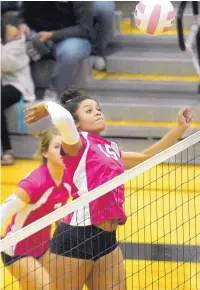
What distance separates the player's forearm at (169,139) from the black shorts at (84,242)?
23.6 inches

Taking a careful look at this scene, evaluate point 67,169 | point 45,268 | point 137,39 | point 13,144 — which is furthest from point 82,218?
point 137,39

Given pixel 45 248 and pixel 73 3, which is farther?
pixel 73 3

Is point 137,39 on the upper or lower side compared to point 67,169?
lower

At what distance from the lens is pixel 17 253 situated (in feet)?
16.8

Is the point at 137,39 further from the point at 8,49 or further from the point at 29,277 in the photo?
the point at 29,277

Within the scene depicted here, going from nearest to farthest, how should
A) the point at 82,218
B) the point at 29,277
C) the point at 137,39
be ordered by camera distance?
the point at 82,218 → the point at 29,277 → the point at 137,39

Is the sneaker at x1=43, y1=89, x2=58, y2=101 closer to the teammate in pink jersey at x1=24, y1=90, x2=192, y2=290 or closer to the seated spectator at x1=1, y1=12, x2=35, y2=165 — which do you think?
Result: the seated spectator at x1=1, y1=12, x2=35, y2=165

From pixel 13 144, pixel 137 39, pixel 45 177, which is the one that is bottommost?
pixel 13 144

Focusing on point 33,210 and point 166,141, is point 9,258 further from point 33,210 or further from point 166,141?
point 166,141

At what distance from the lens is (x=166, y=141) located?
16.1 feet

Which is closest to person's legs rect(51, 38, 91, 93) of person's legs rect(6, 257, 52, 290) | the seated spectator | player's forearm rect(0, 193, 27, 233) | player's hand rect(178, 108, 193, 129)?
the seated spectator

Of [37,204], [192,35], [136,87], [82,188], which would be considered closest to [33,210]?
[37,204]

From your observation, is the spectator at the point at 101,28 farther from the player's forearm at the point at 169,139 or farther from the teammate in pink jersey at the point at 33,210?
the player's forearm at the point at 169,139

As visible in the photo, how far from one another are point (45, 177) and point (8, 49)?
3.75m
